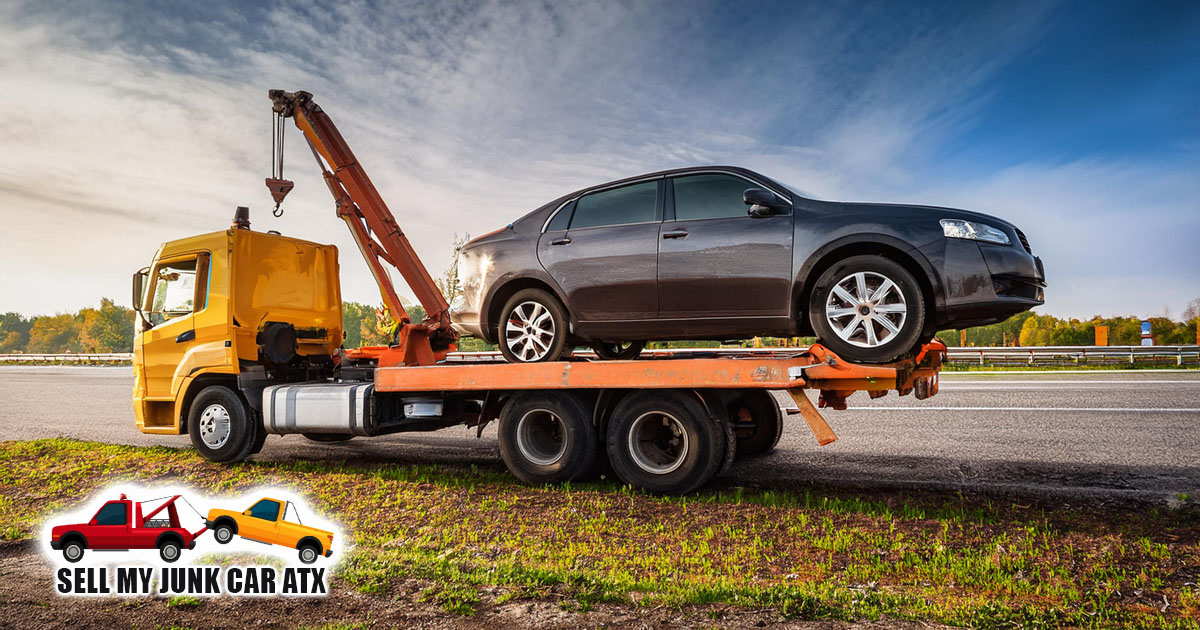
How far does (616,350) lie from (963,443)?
162 inches

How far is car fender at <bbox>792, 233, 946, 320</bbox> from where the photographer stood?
4.69m

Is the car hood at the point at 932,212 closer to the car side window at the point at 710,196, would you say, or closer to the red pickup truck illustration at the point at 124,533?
the car side window at the point at 710,196

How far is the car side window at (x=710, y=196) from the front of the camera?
5.30 m

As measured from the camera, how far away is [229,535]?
3.86 metres

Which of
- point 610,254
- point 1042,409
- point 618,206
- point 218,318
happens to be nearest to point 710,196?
point 618,206

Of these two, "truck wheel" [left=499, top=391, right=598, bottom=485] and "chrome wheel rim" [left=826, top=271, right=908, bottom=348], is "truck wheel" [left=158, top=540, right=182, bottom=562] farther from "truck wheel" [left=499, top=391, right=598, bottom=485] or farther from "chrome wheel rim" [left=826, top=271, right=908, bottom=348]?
"chrome wheel rim" [left=826, top=271, right=908, bottom=348]

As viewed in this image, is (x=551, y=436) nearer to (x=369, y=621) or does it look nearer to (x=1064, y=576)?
(x=369, y=621)

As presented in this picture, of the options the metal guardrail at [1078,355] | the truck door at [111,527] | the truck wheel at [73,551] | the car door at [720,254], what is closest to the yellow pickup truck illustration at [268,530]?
→ the truck door at [111,527]

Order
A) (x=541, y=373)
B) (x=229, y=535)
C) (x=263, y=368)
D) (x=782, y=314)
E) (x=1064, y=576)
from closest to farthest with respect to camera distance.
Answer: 1. (x=1064, y=576)
2. (x=229, y=535)
3. (x=782, y=314)
4. (x=541, y=373)
5. (x=263, y=368)

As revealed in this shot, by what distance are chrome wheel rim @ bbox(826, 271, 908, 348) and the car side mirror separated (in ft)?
2.35

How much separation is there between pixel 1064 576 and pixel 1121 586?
239 millimetres

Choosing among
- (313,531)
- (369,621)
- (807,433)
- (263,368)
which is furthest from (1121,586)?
(263,368)

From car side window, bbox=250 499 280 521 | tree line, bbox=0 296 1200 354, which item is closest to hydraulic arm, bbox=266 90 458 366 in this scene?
tree line, bbox=0 296 1200 354

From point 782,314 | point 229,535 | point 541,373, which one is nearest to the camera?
point 229,535
